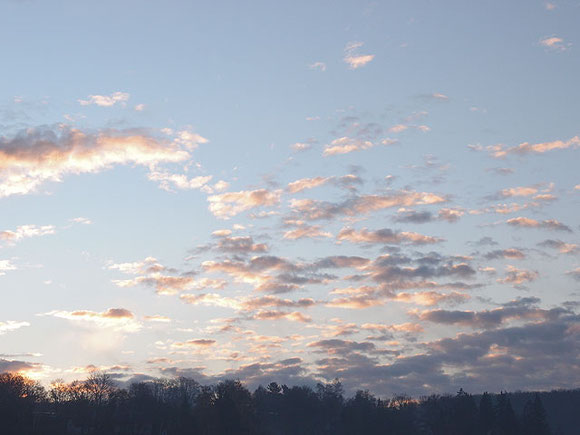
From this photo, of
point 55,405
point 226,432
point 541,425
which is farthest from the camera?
point 541,425

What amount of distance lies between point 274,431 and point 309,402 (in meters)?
12.4

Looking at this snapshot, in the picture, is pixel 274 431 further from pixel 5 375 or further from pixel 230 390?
pixel 5 375

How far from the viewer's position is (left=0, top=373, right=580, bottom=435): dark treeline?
128 m

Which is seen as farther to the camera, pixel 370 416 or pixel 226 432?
pixel 370 416

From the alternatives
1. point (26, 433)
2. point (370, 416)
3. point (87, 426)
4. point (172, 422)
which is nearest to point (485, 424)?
point (370, 416)

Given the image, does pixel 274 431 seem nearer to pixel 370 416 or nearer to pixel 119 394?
pixel 370 416

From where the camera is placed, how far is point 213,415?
130 meters

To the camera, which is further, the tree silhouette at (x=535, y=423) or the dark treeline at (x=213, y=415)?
the tree silhouette at (x=535, y=423)

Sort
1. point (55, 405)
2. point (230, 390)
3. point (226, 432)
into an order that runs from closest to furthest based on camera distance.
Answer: point (226, 432)
point (230, 390)
point (55, 405)

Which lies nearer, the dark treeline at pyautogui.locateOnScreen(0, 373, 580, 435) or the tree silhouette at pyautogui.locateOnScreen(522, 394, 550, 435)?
the dark treeline at pyautogui.locateOnScreen(0, 373, 580, 435)

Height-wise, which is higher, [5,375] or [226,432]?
[5,375]

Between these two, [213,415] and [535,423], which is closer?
[213,415]

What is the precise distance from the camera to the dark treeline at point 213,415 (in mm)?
128125

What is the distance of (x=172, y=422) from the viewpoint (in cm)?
Result: 13675
